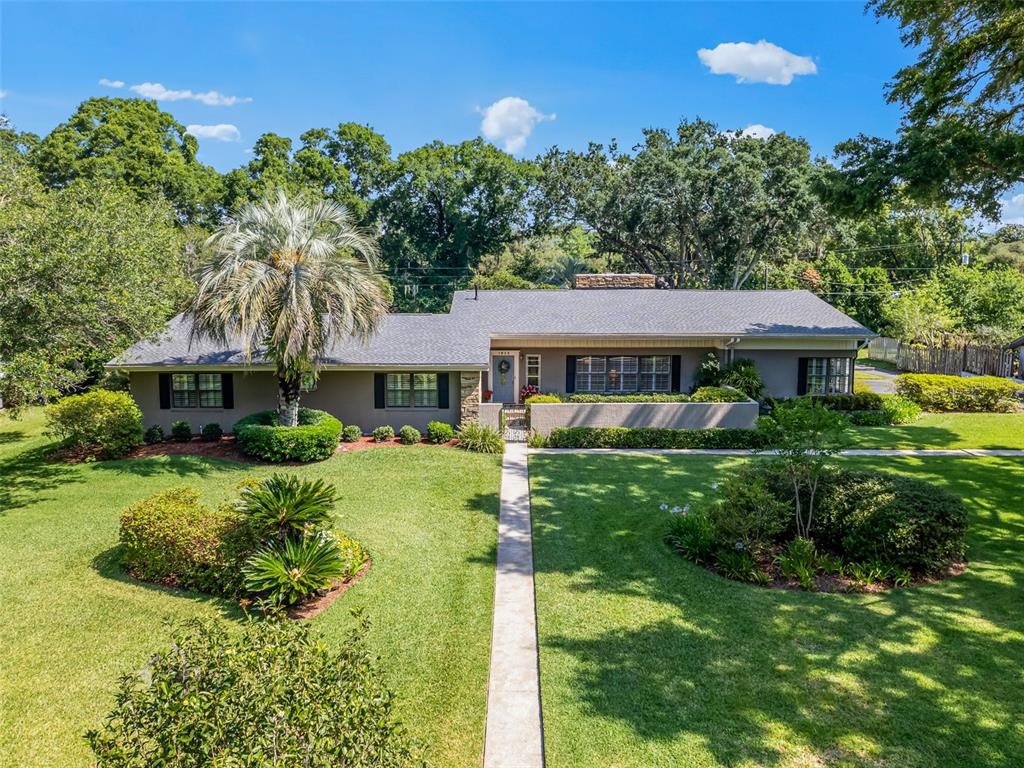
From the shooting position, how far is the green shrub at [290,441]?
15359 mm

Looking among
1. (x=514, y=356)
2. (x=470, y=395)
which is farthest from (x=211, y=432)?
(x=514, y=356)

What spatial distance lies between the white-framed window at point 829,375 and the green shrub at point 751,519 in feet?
44.9

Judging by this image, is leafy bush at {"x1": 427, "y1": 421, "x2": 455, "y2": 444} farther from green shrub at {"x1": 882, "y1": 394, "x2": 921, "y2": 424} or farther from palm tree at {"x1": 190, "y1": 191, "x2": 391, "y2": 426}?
green shrub at {"x1": 882, "y1": 394, "x2": 921, "y2": 424}

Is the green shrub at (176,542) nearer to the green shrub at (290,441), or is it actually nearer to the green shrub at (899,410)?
the green shrub at (290,441)

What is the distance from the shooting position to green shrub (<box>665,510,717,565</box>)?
955 centimetres

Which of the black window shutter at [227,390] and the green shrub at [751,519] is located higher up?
the black window shutter at [227,390]

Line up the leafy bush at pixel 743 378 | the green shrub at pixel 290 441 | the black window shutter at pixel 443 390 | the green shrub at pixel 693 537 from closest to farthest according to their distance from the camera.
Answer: the green shrub at pixel 693 537, the green shrub at pixel 290 441, the black window shutter at pixel 443 390, the leafy bush at pixel 743 378

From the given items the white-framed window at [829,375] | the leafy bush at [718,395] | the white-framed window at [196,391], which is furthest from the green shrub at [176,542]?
the white-framed window at [829,375]

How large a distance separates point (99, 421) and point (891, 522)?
17361 mm

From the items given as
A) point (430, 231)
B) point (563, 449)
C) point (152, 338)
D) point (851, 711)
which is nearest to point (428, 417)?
point (563, 449)

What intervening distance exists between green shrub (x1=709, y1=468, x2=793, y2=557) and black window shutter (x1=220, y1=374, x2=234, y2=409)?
14.4 metres

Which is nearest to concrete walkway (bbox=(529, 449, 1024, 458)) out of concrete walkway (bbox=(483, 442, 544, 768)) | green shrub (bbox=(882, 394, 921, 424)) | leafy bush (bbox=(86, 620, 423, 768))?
green shrub (bbox=(882, 394, 921, 424))

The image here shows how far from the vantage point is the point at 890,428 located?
1942 cm

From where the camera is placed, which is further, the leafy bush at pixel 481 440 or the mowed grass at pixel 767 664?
the leafy bush at pixel 481 440
